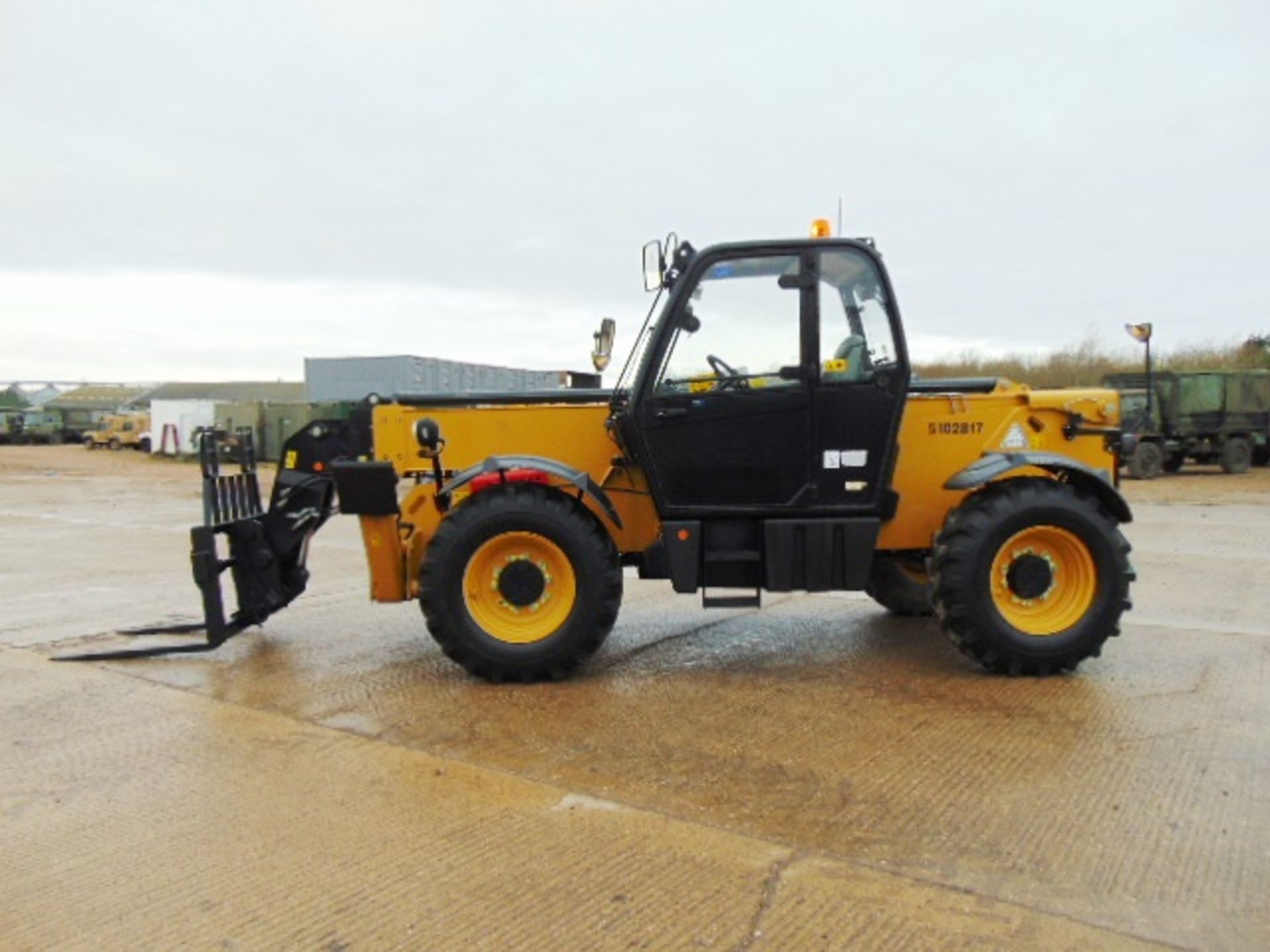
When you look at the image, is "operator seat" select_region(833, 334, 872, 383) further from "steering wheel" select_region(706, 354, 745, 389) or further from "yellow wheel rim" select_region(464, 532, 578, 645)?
"yellow wheel rim" select_region(464, 532, 578, 645)

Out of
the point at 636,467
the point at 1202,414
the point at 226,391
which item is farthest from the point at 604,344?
the point at 226,391

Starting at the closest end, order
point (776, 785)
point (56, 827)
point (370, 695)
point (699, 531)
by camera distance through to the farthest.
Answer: point (56, 827) → point (776, 785) → point (370, 695) → point (699, 531)

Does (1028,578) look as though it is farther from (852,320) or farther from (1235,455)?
(1235,455)

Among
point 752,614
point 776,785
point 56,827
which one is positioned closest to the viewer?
point 56,827

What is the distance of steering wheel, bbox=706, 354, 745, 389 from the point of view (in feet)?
17.7

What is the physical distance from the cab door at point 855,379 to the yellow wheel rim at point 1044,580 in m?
0.77

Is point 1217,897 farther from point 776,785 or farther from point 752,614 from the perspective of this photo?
point 752,614

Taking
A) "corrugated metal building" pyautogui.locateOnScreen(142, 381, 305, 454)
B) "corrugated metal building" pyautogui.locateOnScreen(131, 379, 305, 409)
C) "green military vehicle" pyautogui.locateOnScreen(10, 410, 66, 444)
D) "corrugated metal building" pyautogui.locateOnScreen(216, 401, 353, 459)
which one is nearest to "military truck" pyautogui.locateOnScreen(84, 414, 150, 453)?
"corrugated metal building" pyautogui.locateOnScreen(142, 381, 305, 454)

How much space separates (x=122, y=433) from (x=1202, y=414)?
43.2 m

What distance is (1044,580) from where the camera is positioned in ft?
17.5

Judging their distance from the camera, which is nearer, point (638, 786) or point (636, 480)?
point (638, 786)

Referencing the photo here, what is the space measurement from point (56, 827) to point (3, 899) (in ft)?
1.71

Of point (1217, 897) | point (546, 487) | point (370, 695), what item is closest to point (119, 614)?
point (370, 695)

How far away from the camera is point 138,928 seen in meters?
2.87
